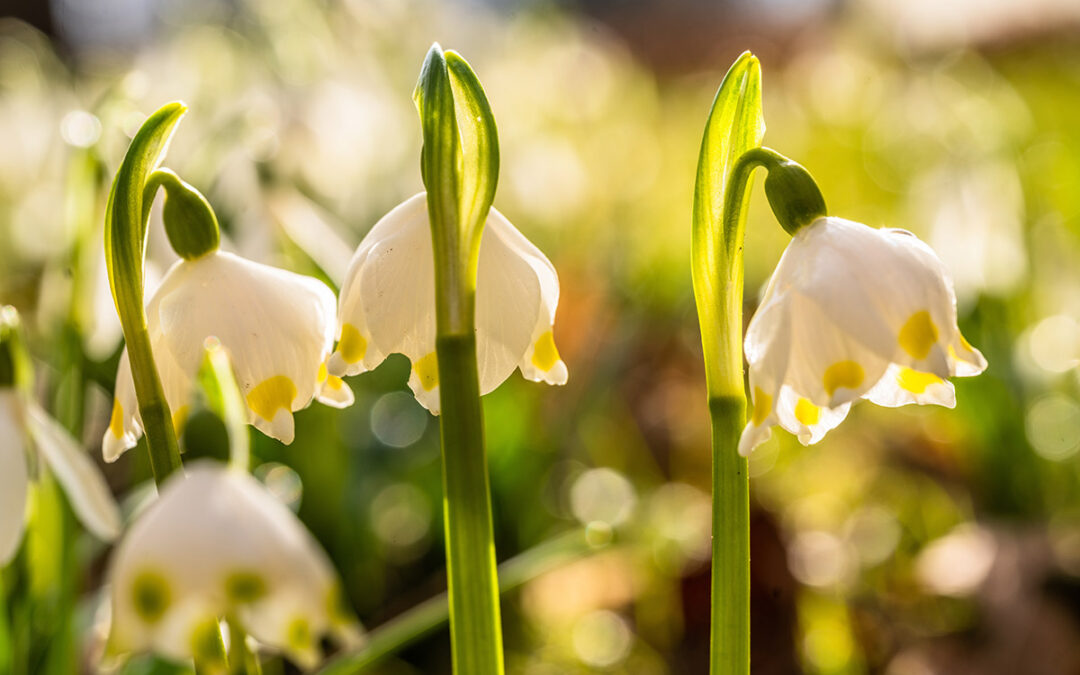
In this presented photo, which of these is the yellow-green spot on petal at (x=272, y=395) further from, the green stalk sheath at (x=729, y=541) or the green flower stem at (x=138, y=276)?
the green stalk sheath at (x=729, y=541)

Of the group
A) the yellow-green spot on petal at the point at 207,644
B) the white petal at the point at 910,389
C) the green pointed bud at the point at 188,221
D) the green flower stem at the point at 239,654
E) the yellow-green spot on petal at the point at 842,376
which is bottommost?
the green flower stem at the point at 239,654

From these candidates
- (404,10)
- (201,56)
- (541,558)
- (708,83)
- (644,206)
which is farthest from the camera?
(708,83)

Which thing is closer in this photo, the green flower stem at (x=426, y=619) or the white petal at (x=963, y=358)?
the white petal at (x=963, y=358)

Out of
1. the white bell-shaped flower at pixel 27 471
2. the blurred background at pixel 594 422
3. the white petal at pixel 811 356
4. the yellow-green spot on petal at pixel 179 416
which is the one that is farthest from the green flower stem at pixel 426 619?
the white petal at pixel 811 356

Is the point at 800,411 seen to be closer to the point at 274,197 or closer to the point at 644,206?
the point at 274,197

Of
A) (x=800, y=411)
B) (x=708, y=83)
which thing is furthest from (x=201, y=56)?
(x=708, y=83)

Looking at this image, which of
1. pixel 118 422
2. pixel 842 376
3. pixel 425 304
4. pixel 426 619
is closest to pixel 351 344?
pixel 425 304
